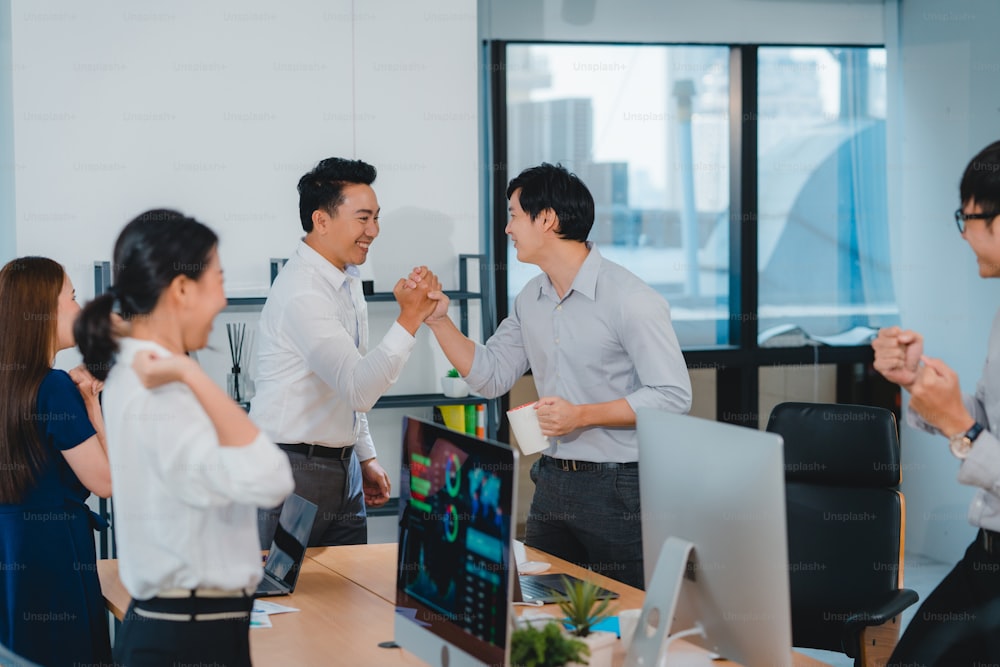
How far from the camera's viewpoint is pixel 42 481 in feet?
7.98

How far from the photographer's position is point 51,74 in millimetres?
3723

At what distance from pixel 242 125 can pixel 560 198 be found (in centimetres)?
156

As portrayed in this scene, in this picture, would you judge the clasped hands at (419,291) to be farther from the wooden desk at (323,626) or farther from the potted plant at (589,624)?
the potted plant at (589,624)

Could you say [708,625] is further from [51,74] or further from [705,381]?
[705,381]

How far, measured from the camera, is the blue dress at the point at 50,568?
7.87 feet

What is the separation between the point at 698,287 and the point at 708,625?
3486mm

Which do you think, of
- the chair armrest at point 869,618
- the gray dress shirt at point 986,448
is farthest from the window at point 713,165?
the gray dress shirt at point 986,448

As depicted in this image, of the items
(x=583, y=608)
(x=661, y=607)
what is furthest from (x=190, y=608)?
(x=661, y=607)

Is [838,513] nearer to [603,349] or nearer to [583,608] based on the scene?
[603,349]

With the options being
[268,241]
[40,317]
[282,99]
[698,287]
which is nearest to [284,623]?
[40,317]

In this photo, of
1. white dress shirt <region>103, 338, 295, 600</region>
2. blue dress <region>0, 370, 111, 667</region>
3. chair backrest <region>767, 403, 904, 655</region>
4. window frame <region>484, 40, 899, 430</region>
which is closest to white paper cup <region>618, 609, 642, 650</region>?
white dress shirt <region>103, 338, 295, 600</region>

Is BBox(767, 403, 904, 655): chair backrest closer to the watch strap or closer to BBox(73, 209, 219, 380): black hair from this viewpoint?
the watch strap

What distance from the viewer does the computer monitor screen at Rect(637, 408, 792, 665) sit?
65.4 inches

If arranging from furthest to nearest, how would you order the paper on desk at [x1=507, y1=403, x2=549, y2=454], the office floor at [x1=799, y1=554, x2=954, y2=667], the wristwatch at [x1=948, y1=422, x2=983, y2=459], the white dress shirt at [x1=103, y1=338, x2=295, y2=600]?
the office floor at [x1=799, y1=554, x2=954, y2=667], the paper on desk at [x1=507, y1=403, x2=549, y2=454], the wristwatch at [x1=948, y1=422, x2=983, y2=459], the white dress shirt at [x1=103, y1=338, x2=295, y2=600]
